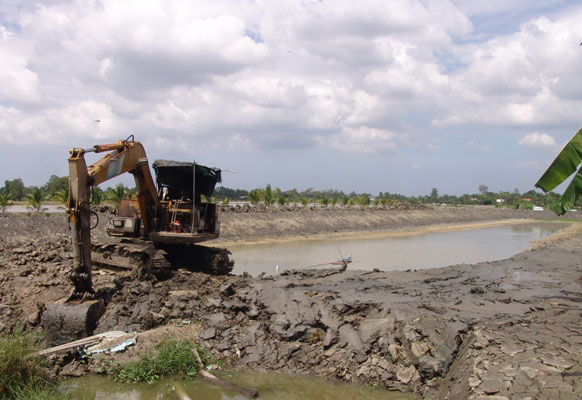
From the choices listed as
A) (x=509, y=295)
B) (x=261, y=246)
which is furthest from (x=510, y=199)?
(x=509, y=295)

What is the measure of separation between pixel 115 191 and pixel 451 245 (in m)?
24.1

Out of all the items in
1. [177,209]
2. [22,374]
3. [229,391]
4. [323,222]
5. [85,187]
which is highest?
[85,187]

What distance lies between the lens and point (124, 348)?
8883mm

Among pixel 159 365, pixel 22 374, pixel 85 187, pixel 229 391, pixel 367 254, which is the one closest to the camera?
pixel 22 374

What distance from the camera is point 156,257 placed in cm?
1266

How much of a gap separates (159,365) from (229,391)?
138 centimetres

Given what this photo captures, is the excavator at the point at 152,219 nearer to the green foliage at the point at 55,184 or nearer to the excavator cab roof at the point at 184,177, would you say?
the excavator cab roof at the point at 184,177

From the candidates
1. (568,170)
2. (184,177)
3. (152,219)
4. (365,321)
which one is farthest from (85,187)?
(568,170)

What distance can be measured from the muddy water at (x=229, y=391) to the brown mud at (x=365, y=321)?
0.26 meters

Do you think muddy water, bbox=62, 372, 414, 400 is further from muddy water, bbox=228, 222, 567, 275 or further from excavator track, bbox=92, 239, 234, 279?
muddy water, bbox=228, 222, 567, 275

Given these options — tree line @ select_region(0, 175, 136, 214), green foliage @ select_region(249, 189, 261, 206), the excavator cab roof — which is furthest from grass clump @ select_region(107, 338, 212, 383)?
green foliage @ select_region(249, 189, 261, 206)

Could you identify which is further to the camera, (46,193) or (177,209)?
(46,193)

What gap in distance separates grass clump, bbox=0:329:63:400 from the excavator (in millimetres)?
2394

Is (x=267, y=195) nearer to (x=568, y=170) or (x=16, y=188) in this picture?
(x=16, y=188)
